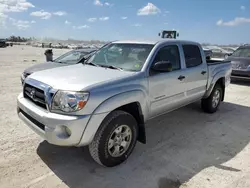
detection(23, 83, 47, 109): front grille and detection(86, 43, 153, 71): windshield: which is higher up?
detection(86, 43, 153, 71): windshield

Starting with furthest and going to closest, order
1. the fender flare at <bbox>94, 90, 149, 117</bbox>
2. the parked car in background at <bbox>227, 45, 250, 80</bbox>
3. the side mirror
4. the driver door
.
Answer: the parked car in background at <bbox>227, 45, 250, 80</bbox>
the driver door
the side mirror
the fender flare at <bbox>94, 90, 149, 117</bbox>

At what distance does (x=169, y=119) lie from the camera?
5262 mm

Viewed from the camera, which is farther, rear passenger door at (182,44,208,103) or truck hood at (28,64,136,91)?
rear passenger door at (182,44,208,103)

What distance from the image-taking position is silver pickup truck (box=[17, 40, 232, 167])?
2775mm

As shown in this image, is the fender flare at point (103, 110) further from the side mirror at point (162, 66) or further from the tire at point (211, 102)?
the tire at point (211, 102)

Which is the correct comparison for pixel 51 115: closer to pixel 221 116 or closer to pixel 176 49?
pixel 176 49

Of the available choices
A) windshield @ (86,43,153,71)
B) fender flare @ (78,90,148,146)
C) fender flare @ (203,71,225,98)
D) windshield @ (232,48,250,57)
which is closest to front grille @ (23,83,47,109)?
fender flare @ (78,90,148,146)

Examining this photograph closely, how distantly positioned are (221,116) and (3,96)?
6.11 m

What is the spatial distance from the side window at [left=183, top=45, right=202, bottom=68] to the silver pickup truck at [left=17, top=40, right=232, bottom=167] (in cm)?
2

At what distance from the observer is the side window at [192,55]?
458cm

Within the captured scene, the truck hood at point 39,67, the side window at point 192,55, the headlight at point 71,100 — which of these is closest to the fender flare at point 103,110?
the headlight at point 71,100

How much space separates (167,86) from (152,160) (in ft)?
4.27

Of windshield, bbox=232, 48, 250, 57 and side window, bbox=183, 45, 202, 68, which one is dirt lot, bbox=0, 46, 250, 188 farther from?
windshield, bbox=232, 48, 250, 57

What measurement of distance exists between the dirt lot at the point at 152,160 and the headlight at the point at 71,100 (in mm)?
971
